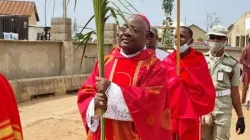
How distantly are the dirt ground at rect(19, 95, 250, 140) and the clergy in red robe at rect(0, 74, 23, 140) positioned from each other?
5.18m

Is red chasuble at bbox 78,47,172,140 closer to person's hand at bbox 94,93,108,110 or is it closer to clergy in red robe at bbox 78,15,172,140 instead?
clergy in red robe at bbox 78,15,172,140

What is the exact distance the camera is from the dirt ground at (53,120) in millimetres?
8320

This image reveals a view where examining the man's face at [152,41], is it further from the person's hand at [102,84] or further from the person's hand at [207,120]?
the person's hand at [102,84]

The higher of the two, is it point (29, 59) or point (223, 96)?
point (29, 59)

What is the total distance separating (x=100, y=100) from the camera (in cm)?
338

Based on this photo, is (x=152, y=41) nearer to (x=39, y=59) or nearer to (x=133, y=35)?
(x=133, y=35)

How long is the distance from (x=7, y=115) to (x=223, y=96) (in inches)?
123

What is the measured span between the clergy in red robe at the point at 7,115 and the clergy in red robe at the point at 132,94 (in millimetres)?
686

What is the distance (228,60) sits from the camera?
17.9 feet

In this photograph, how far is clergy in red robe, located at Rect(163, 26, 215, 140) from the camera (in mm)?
4914

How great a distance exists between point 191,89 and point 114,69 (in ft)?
4.87

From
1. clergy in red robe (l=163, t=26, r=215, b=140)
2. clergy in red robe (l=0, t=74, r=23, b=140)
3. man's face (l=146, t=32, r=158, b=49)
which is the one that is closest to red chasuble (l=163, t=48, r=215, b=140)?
clergy in red robe (l=163, t=26, r=215, b=140)

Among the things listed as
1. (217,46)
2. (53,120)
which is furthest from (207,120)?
(53,120)

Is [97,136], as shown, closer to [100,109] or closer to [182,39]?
[100,109]
